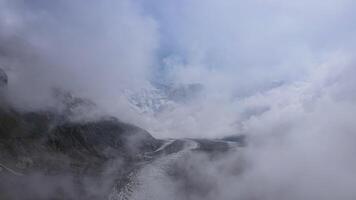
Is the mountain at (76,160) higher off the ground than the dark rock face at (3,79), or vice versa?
the dark rock face at (3,79)

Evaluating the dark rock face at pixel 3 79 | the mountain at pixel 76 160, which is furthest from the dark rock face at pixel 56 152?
the dark rock face at pixel 3 79

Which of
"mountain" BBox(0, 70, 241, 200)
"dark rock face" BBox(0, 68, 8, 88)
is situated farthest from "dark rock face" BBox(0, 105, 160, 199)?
"dark rock face" BBox(0, 68, 8, 88)

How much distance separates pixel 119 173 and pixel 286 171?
55488mm

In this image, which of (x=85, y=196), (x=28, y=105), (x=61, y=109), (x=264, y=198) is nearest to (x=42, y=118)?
(x=28, y=105)

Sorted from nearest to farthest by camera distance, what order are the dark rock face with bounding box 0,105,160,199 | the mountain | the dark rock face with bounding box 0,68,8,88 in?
the mountain, the dark rock face with bounding box 0,105,160,199, the dark rock face with bounding box 0,68,8,88

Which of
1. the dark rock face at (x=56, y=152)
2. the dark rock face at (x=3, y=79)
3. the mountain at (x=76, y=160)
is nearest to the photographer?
the mountain at (x=76, y=160)

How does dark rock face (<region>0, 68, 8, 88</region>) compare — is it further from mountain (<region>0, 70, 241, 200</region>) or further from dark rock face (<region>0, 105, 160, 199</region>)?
dark rock face (<region>0, 105, 160, 199</region>)

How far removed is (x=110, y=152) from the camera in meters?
164

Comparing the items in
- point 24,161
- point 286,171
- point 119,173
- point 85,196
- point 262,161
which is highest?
point 262,161

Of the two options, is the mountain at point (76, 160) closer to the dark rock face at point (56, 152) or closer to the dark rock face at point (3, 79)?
the dark rock face at point (56, 152)

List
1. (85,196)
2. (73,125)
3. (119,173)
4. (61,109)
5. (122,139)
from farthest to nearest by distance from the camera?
1. (122,139)
2. (61,109)
3. (73,125)
4. (119,173)
5. (85,196)

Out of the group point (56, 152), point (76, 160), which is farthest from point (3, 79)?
point (76, 160)

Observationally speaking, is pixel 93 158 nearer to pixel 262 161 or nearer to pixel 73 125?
pixel 73 125

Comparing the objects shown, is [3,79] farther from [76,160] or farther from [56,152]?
[76,160]
